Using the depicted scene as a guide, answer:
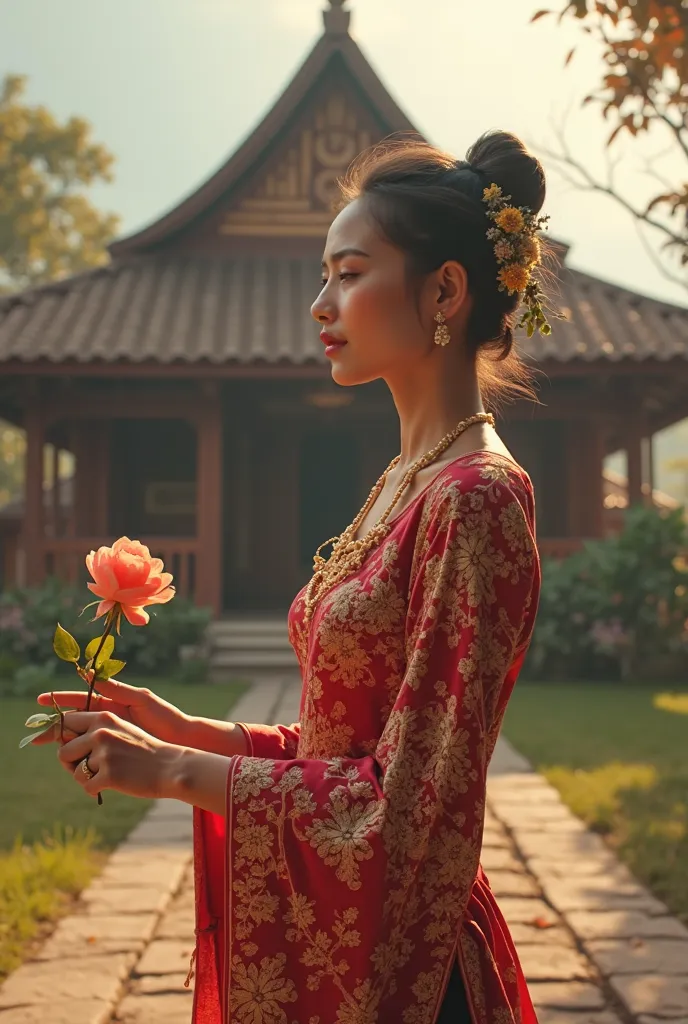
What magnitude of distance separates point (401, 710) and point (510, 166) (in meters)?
0.85

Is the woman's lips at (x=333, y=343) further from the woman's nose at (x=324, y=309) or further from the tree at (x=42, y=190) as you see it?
the tree at (x=42, y=190)

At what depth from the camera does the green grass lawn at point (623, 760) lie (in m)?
4.16

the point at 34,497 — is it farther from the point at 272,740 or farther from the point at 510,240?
the point at 510,240

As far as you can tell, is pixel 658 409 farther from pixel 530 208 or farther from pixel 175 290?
pixel 530 208

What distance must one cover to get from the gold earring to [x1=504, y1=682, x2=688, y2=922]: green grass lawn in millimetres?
2682

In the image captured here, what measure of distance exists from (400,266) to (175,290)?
11096 mm

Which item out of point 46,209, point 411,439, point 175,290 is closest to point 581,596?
point 175,290

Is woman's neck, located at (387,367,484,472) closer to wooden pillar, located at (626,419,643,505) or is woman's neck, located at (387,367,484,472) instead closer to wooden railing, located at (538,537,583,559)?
wooden railing, located at (538,537,583,559)

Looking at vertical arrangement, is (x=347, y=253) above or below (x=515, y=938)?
above

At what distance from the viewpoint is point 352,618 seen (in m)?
1.41

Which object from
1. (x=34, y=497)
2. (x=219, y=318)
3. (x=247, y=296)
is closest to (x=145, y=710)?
(x=34, y=497)

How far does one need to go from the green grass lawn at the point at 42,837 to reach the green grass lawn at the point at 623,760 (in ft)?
6.98

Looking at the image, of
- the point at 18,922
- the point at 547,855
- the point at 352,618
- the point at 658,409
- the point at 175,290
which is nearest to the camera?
the point at 352,618

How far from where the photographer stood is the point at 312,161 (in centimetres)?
1281
